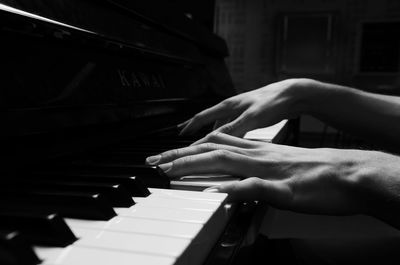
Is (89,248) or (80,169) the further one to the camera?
(80,169)

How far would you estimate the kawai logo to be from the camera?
0.92 m

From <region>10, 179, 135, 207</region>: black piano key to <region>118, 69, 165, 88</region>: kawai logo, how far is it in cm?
45

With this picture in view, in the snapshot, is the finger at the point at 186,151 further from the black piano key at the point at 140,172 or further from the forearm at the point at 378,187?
the forearm at the point at 378,187

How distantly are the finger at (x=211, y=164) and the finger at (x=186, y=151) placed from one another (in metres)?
0.03

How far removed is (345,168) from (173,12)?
914 millimetres

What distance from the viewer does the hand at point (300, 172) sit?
0.60m

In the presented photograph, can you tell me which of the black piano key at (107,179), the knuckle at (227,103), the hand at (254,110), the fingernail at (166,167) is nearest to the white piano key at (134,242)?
the black piano key at (107,179)

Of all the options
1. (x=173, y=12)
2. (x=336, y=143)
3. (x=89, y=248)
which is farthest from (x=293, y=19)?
(x=89, y=248)

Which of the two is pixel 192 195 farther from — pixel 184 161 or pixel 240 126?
pixel 240 126

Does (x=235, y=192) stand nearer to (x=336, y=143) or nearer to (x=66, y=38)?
(x=66, y=38)

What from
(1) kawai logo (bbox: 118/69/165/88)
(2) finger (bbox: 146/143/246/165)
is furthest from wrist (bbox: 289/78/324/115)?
(2) finger (bbox: 146/143/246/165)

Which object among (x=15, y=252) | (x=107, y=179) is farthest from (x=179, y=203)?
(x=15, y=252)

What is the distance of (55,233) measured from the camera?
0.32 m

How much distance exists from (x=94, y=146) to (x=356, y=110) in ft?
2.67
